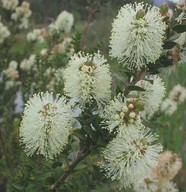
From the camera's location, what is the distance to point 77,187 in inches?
51.6

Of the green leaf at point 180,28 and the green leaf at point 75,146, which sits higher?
the green leaf at point 180,28

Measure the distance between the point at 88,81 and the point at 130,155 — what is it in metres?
0.22

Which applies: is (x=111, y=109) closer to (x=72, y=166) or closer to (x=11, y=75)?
(x=72, y=166)

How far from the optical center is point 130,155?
1189mm

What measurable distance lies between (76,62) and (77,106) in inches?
4.7

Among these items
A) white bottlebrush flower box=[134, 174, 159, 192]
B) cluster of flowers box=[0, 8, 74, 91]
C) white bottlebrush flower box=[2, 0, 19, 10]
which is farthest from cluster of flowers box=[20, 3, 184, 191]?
white bottlebrush flower box=[2, 0, 19, 10]

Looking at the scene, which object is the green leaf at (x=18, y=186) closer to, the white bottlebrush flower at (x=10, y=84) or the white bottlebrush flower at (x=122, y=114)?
the white bottlebrush flower at (x=122, y=114)

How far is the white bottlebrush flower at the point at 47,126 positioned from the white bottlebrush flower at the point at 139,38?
8.4 inches

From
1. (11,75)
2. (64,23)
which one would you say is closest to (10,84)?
(11,75)

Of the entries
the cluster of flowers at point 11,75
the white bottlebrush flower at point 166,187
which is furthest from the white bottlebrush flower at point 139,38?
the cluster of flowers at point 11,75

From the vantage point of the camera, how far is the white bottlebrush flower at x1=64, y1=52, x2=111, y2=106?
3.85 ft

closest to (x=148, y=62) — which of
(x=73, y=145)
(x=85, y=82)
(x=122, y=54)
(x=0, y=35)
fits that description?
(x=122, y=54)

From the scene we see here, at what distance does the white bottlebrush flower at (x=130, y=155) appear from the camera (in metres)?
1.18

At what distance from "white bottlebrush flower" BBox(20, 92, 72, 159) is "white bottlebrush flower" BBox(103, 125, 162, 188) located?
0.42ft
